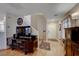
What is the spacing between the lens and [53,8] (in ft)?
7.08

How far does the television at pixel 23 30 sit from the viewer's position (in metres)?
2.20

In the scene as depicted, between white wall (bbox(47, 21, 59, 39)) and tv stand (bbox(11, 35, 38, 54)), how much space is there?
0.89 ft

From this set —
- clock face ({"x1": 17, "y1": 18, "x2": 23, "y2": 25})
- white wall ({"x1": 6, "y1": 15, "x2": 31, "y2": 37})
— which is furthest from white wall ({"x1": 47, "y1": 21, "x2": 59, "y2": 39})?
clock face ({"x1": 17, "y1": 18, "x2": 23, "y2": 25})

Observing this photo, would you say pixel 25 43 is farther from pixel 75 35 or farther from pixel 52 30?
pixel 75 35

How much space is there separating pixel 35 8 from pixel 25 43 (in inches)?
26.0

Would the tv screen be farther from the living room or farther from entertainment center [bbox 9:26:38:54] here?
entertainment center [bbox 9:26:38:54]

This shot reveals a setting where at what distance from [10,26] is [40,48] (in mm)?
666

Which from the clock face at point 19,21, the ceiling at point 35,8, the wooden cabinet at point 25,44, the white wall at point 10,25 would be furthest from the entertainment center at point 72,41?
the white wall at point 10,25

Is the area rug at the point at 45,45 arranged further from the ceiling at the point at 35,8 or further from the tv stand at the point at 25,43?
the ceiling at the point at 35,8

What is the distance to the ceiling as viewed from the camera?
7.04 ft

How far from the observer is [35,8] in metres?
2.18

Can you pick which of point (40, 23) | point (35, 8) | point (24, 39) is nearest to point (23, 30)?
point (24, 39)

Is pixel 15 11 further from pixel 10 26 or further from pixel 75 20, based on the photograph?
pixel 75 20


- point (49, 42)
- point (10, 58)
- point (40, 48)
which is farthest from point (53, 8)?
point (10, 58)
